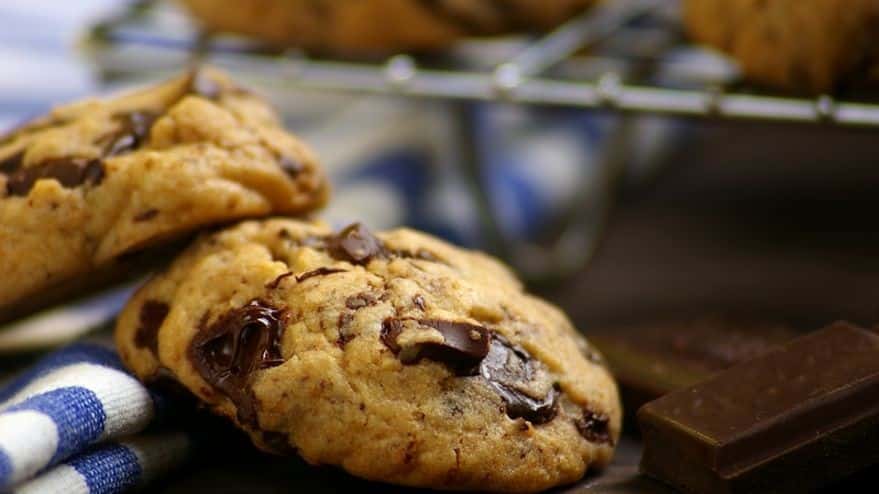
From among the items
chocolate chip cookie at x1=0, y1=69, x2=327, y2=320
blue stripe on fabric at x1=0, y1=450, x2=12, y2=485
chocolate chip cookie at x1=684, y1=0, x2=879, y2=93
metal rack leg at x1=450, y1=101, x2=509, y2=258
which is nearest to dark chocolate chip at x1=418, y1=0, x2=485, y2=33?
metal rack leg at x1=450, y1=101, x2=509, y2=258

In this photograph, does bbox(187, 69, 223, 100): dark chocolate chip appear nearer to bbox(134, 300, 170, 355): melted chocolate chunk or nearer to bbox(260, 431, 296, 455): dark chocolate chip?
bbox(134, 300, 170, 355): melted chocolate chunk

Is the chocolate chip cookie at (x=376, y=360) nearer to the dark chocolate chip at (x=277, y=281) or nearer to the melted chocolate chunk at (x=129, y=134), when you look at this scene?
the dark chocolate chip at (x=277, y=281)

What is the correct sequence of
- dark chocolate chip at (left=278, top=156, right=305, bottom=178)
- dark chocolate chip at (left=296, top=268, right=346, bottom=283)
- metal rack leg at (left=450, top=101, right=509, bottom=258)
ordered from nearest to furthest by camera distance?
dark chocolate chip at (left=296, top=268, right=346, bottom=283) → dark chocolate chip at (left=278, top=156, right=305, bottom=178) → metal rack leg at (left=450, top=101, right=509, bottom=258)

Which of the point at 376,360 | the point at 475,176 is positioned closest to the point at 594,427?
the point at 376,360

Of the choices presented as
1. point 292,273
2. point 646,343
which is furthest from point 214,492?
point 646,343

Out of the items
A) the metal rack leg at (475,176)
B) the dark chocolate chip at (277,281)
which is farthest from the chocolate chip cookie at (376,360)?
the metal rack leg at (475,176)

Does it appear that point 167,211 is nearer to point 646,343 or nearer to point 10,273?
point 10,273
